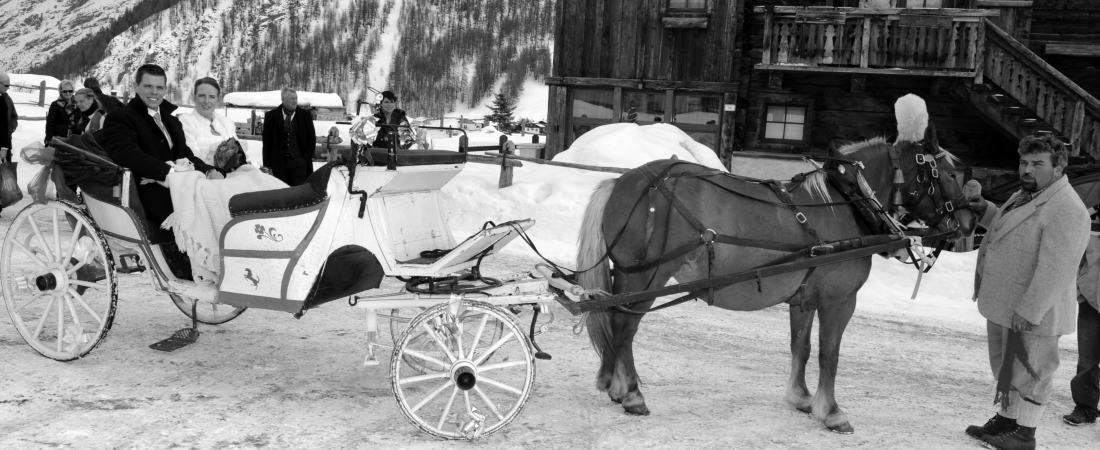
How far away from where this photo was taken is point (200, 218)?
4.80 metres

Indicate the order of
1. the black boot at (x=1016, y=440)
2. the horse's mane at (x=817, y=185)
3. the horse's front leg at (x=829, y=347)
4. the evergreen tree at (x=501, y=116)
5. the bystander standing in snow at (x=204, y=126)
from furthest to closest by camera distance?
1. the evergreen tree at (x=501, y=116)
2. the bystander standing in snow at (x=204, y=126)
3. the horse's mane at (x=817, y=185)
4. the horse's front leg at (x=829, y=347)
5. the black boot at (x=1016, y=440)

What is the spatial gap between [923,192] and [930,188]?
48 millimetres

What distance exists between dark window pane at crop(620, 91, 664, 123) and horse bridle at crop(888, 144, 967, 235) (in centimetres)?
1149

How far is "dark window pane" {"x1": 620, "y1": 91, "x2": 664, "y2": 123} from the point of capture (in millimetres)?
16219

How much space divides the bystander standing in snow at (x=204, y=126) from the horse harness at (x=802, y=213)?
298 cm

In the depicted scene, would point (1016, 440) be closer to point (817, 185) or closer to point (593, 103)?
point (817, 185)

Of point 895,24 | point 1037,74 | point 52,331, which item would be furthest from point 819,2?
point 52,331

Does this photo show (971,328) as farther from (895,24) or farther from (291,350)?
(895,24)

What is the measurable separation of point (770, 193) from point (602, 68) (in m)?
11.9

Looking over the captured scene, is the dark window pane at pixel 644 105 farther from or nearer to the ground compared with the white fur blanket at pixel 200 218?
farther from the ground

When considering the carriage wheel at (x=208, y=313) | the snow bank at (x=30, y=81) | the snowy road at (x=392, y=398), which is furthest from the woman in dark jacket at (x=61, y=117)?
the snow bank at (x=30, y=81)

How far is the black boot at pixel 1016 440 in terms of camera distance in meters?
4.28

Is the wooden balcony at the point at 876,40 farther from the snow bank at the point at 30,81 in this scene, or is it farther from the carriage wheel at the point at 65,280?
the snow bank at the point at 30,81

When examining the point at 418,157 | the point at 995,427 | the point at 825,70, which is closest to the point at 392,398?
the point at 418,157
